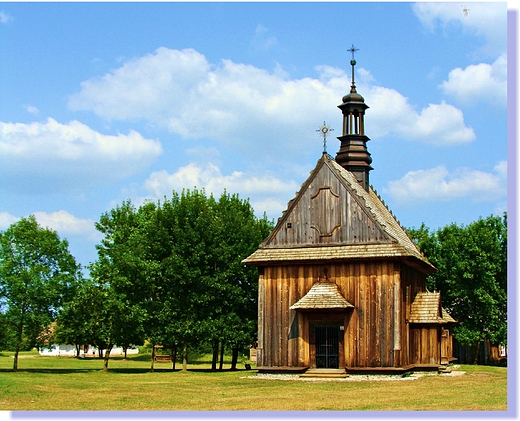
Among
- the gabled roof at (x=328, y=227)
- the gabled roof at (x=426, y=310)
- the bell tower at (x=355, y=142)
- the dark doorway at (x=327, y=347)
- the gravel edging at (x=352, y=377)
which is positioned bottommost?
the gravel edging at (x=352, y=377)

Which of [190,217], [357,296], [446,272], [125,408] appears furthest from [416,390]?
[446,272]

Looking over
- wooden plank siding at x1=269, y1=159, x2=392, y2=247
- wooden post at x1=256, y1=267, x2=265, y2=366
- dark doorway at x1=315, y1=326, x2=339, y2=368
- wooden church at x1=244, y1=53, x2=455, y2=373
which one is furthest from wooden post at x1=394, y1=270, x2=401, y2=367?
wooden post at x1=256, y1=267, x2=265, y2=366

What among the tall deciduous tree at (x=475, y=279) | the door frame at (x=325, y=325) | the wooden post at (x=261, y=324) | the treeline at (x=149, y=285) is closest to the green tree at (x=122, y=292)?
the treeline at (x=149, y=285)

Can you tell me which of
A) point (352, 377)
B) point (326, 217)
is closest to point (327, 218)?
point (326, 217)

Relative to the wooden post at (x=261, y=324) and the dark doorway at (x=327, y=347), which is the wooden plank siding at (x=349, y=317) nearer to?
the wooden post at (x=261, y=324)

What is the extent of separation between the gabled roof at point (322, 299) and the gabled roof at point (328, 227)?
141 centimetres

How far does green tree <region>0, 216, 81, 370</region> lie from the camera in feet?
151

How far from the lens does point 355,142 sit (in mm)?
47000

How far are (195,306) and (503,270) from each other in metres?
25.6

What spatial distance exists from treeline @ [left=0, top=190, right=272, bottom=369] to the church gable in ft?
33.2

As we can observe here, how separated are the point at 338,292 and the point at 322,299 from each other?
3.38 feet

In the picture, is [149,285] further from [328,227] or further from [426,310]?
[426,310]

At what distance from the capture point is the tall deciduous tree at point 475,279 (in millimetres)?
59000

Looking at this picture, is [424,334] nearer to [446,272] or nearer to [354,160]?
[354,160]
